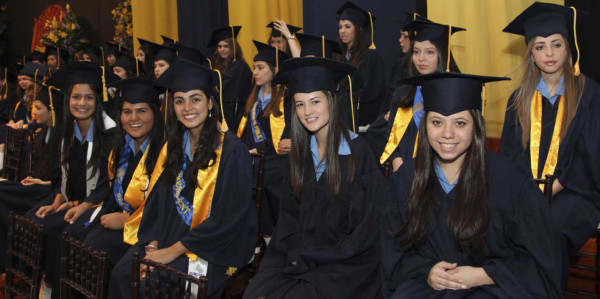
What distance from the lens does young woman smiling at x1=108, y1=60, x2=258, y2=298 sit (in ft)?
10.5

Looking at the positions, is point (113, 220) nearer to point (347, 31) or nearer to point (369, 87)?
point (369, 87)

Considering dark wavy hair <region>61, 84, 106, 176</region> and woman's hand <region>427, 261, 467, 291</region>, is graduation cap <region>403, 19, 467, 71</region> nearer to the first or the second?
woman's hand <region>427, 261, 467, 291</region>

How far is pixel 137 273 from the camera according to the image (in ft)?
8.18

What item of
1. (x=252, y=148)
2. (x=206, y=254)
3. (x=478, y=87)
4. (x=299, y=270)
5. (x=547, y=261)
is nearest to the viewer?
(x=547, y=261)

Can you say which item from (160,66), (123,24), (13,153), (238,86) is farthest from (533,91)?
(123,24)

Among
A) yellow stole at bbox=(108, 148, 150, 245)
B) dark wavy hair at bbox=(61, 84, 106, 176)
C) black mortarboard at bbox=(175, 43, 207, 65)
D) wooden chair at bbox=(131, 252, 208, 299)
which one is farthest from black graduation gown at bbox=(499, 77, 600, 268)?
black mortarboard at bbox=(175, 43, 207, 65)

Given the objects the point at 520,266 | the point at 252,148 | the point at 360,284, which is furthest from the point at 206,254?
the point at 252,148

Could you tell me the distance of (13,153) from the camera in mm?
5938

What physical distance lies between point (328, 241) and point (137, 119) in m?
1.80

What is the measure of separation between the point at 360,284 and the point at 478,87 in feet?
3.60

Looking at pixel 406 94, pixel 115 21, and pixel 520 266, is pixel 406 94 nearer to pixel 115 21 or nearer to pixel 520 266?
pixel 520 266

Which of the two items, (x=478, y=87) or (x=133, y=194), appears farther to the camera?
(x=133, y=194)

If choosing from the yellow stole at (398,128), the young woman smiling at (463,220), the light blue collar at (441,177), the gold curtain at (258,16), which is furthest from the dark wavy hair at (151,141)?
the gold curtain at (258,16)

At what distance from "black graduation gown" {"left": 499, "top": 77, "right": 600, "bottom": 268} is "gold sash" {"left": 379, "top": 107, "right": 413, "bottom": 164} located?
1.02 m
